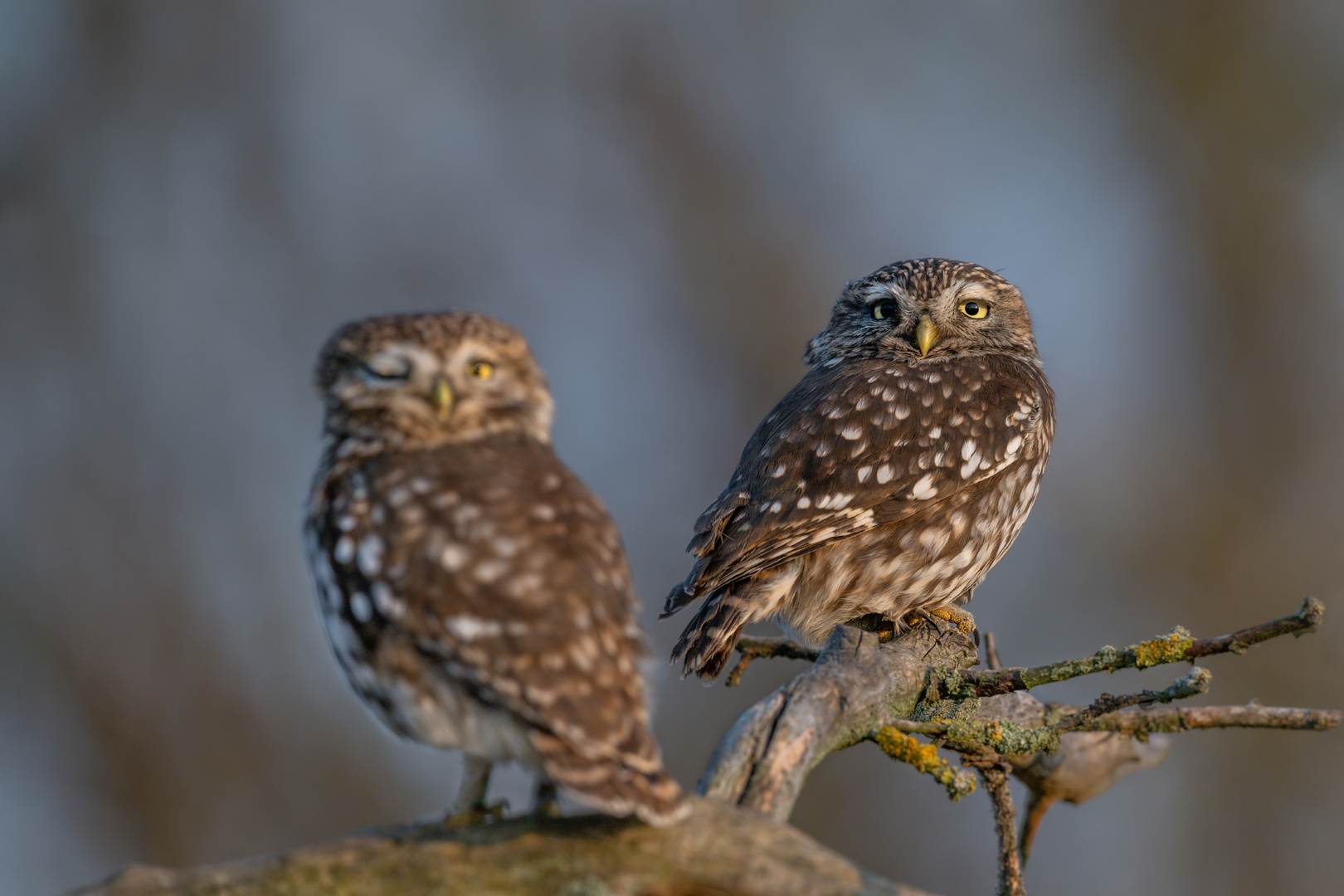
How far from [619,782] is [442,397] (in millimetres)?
893

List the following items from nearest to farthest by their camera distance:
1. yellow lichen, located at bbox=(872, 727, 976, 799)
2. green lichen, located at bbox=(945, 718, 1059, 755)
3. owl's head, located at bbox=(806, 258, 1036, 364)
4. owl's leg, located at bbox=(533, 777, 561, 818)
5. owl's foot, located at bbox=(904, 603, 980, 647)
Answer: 1. owl's leg, located at bbox=(533, 777, 561, 818)
2. yellow lichen, located at bbox=(872, 727, 976, 799)
3. green lichen, located at bbox=(945, 718, 1059, 755)
4. owl's foot, located at bbox=(904, 603, 980, 647)
5. owl's head, located at bbox=(806, 258, 1036, 364)

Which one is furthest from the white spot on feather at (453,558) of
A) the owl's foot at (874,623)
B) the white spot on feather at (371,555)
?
the owl's foot at (874,623)

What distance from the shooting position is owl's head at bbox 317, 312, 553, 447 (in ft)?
8.21

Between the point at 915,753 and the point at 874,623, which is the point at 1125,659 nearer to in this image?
the point at 915,753

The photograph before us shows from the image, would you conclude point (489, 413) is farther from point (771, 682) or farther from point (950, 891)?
point (950, 891)

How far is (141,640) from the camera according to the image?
894 cm

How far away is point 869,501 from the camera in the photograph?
14.3 ft

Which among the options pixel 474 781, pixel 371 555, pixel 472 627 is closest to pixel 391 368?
pixel 371 555

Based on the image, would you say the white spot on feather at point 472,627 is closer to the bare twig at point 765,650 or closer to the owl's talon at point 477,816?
the owl's talon at point 477,816

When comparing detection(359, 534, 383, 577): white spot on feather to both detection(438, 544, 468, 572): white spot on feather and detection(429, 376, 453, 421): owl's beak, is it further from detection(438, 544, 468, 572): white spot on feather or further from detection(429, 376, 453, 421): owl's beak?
detection(429, 376, 453, 421): owl's beak

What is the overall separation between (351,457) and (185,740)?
7315mm

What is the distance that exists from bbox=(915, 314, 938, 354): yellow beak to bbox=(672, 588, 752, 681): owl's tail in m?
1.56

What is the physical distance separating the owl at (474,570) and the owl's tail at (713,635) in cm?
148

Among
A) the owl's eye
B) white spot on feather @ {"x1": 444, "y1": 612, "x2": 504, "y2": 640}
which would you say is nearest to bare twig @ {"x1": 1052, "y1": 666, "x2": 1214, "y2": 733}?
white spot on feather @ {"x1": 444, "y1": 612, "x2": 504, "y2": 640}
